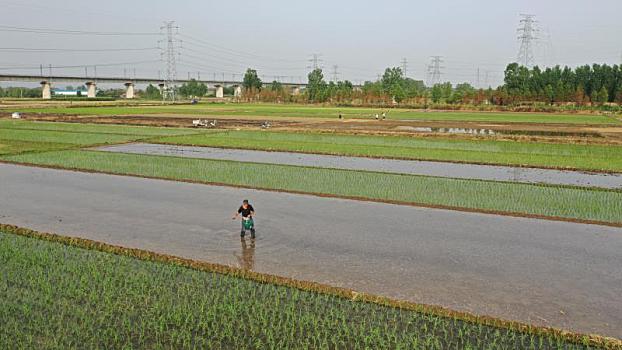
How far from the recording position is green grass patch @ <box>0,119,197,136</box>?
3528 cm

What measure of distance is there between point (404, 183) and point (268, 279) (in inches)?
388

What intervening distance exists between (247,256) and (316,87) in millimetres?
96647

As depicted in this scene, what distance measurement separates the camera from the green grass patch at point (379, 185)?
47.6ft

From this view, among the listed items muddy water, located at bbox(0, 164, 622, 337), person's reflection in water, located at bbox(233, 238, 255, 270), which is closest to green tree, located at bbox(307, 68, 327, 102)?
muddy water, located at bbox(0, 164, 622, 337)

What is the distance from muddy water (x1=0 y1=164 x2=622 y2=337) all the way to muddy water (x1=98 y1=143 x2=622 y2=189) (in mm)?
6095

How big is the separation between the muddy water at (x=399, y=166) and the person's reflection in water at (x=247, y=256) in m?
10.5

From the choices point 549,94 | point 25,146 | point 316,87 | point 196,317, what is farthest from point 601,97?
point 196,317

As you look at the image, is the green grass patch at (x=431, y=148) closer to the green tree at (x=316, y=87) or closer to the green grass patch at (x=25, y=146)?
the green grass patch at (x=25, y=146)

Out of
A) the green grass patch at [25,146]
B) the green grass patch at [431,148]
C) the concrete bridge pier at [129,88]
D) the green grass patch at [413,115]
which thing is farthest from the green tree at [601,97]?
the concrete bridge pier at [129,88]

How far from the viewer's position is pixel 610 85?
8288cm

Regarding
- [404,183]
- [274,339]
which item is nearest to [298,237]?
[274,339]

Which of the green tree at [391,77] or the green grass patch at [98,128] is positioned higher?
the green tree at [391,77]

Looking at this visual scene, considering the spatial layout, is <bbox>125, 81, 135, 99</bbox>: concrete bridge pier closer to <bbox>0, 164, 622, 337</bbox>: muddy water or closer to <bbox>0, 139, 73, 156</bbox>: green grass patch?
<bbox>0, 139, 73, 156</bbox>: green grass patch

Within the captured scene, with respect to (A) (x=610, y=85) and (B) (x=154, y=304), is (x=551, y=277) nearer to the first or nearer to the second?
(B) (x=154, y=304)
